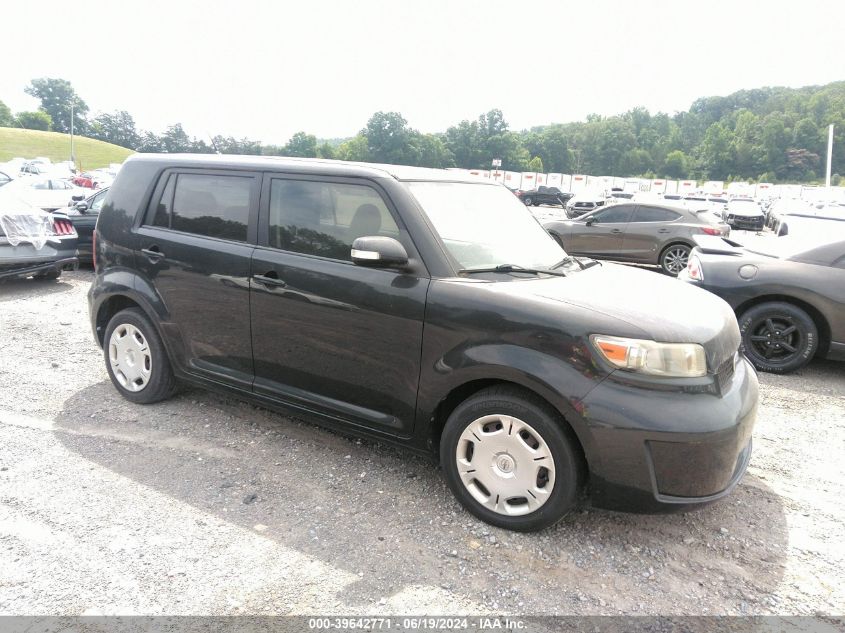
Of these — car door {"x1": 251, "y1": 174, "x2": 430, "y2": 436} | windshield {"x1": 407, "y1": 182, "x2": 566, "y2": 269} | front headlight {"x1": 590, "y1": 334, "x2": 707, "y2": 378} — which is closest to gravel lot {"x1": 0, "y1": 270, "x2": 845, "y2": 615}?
car door {"x1": 251, "y1": 174, "x2": 430, "y2": 436}

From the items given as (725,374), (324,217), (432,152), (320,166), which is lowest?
(725,374)

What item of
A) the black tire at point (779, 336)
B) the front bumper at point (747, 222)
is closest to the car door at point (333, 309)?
the black tire at point (779, 336)

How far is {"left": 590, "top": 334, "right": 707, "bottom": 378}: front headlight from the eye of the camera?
2709mm

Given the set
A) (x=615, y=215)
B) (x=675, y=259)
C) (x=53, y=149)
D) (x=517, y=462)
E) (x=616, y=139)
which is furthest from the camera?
(x=616, y=139)

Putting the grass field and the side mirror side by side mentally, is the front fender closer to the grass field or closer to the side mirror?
the side mirror

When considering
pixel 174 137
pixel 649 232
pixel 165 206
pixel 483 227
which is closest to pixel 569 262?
pixel 483 227

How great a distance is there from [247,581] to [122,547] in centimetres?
70

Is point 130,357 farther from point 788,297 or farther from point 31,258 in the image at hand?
point 788,297

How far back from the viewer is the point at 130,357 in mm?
4547

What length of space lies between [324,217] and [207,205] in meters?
1.01

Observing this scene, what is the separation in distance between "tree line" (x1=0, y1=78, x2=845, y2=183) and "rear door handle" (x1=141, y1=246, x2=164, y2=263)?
94.2m

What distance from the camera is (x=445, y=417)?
3.22m

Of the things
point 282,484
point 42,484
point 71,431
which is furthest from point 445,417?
point 71,431

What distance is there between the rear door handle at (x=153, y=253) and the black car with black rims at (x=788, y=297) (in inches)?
199
